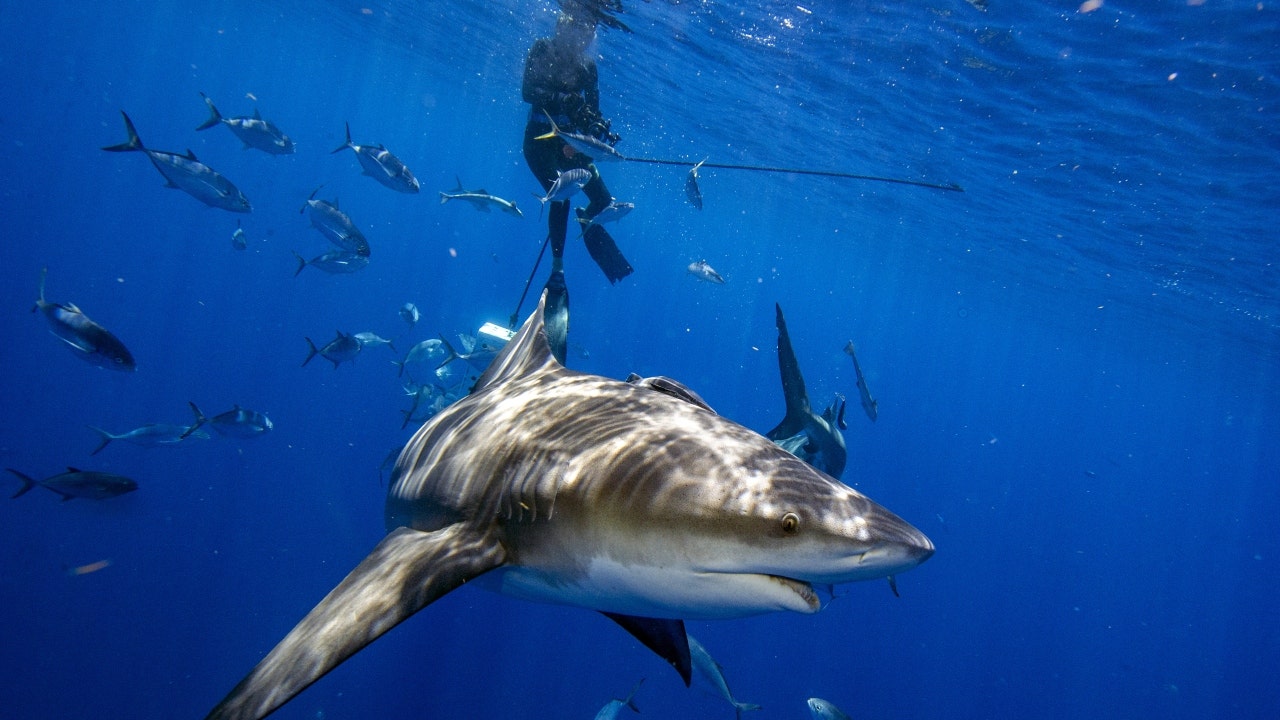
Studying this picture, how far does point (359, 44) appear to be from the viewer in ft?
115

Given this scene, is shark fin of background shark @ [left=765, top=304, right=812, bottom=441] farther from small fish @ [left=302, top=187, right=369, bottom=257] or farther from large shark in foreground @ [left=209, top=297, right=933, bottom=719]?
small fish @ [left=302, top=187, right=369, bottom=257]

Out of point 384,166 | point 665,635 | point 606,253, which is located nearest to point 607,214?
point 606,253

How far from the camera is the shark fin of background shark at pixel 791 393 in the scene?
6934 millimetres

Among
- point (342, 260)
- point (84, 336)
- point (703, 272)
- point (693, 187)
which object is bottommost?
point (84, 336)

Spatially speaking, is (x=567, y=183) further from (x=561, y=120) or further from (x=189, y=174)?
(x=189, y=174)

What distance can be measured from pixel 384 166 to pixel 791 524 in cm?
838

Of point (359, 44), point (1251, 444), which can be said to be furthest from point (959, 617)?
point (1251, 444)

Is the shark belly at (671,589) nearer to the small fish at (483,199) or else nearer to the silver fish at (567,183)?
the silver fish at (567,183)

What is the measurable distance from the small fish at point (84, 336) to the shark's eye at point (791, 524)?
284 inches

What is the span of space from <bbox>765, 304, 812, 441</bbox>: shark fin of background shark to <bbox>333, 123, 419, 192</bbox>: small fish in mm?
5385

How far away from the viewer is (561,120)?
8758mm

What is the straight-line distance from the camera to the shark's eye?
160cm

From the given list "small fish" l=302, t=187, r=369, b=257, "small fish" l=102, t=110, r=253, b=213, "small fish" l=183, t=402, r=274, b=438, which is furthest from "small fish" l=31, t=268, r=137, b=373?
"small fish" l=302, t=187, r=369, b=257

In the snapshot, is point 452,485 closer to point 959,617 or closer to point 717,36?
point 717,36
